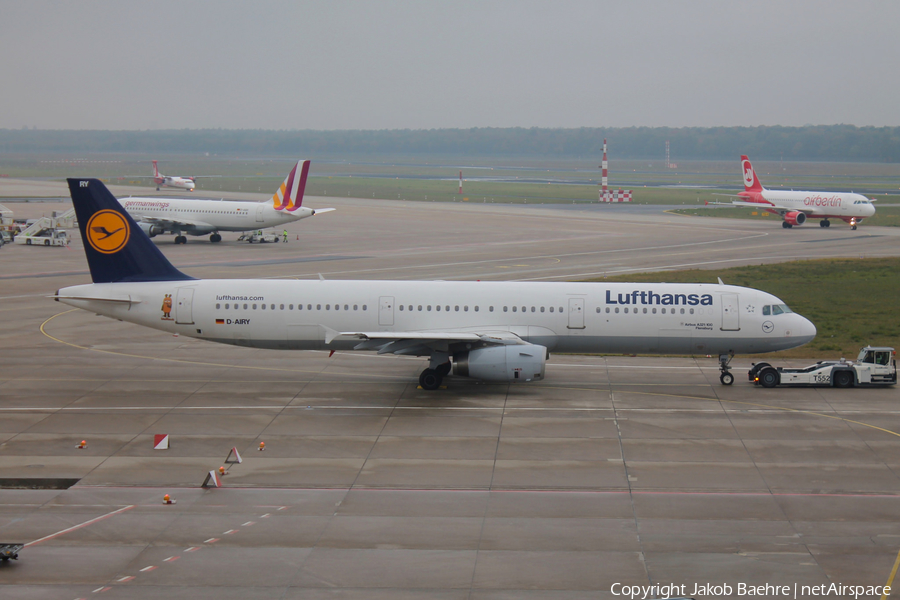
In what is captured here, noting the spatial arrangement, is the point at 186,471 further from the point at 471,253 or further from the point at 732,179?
the point at 732,179

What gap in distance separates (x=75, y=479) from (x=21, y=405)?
8.65 meters

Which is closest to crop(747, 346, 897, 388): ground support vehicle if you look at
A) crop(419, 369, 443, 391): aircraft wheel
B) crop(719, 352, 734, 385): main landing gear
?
crop(719, 352, 734, 385): main landing gear

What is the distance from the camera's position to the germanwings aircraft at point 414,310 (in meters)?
31.3

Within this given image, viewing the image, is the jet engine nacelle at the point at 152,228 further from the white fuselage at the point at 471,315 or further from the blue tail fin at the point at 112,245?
the white fuselage at the point at 471,315

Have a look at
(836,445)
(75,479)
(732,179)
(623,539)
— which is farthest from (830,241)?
(732,179)

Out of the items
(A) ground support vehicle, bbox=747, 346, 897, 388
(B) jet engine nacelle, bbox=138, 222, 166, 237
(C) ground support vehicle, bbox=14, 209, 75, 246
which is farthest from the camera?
(B) jet engine nacelle, bbox=138, 222, 166, 237

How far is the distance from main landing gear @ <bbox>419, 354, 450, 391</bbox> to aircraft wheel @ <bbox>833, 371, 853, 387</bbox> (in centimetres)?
1542

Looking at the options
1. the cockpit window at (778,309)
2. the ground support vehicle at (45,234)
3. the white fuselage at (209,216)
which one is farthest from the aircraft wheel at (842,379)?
the ground support vehicle at (45,234)

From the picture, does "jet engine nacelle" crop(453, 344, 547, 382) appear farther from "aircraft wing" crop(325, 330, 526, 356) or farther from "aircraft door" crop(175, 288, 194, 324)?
"aircraft door" crop(175, 288, 194, 324)

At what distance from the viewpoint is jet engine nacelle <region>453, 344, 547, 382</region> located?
2905 cm

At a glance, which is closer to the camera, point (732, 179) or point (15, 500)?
point (15, 500)

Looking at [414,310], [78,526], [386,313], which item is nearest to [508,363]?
[414,310]

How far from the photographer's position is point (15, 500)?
20422 millimetres

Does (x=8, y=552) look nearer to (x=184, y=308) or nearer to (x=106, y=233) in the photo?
(x=184, y=308)
